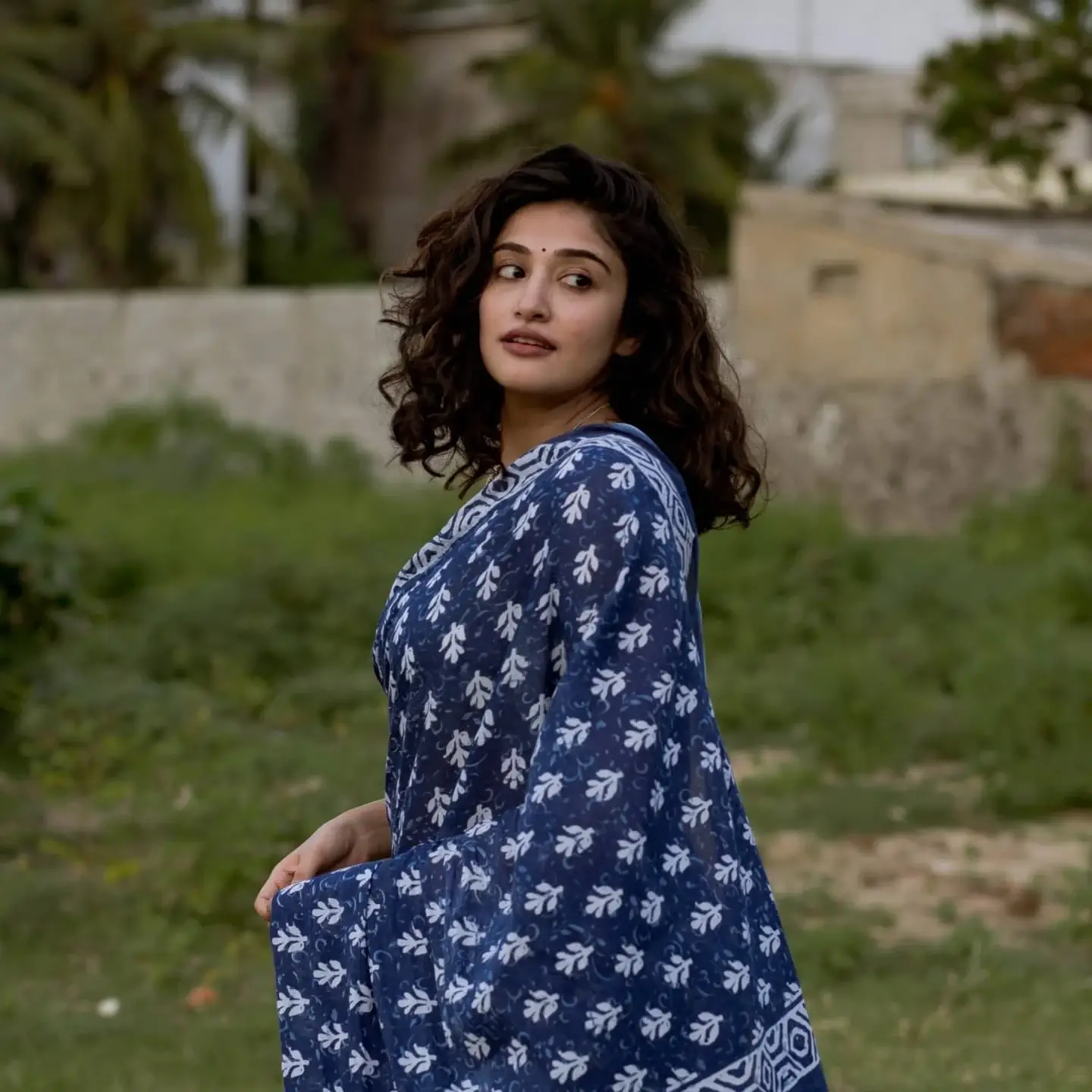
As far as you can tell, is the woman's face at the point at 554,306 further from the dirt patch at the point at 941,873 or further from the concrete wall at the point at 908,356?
the concrete wall at the point at 908,356

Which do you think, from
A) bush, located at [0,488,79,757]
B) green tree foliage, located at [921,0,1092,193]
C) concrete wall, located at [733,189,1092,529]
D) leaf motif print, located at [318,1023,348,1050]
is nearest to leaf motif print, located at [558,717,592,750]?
leaf motif print, located at [318,1023,348,1050]

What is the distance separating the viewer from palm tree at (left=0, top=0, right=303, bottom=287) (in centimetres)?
2217

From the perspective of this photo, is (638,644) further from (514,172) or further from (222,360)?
(222,360)

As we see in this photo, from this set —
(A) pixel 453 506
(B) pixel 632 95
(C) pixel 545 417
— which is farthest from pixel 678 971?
(B) pixel 632 95

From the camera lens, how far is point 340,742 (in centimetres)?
734

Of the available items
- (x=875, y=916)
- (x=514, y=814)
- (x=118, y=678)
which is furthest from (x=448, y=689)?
(x=118, y=678)

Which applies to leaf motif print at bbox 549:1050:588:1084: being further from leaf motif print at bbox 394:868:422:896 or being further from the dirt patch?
the dirt patch

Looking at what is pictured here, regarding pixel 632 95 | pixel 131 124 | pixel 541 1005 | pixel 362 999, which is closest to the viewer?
pixel 541 1005

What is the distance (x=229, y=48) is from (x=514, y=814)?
862 inches

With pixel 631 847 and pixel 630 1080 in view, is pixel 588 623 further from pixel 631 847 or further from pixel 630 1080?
pixel 630 1080

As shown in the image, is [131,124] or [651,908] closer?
[651,908]

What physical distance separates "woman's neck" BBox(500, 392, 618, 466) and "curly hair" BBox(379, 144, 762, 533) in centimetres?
3

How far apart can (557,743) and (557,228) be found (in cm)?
55

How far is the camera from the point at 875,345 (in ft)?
40.0
